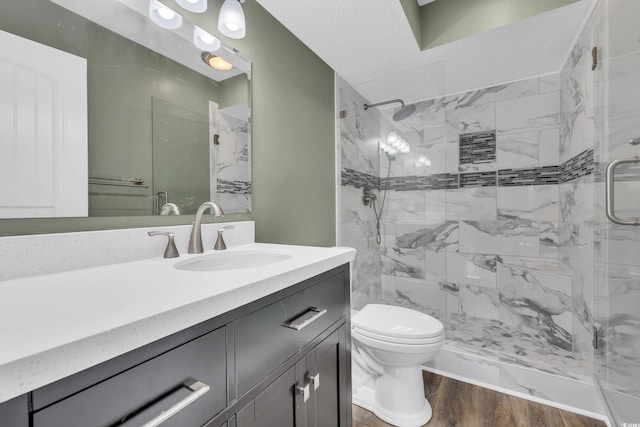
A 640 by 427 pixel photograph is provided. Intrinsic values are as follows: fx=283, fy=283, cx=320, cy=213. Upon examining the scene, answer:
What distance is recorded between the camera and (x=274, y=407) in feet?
2.38

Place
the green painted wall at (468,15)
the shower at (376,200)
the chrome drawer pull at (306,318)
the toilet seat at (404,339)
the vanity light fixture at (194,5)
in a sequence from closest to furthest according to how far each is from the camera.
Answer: the chrome drawer pull at (306,318), the vanity light fixture at (194,5), the toilet seat at (404,339), the green painted wall at (468,15), the shower at (376,200)

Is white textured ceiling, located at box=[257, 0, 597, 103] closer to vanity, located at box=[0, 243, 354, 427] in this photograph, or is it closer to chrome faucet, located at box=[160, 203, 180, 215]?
chrome faucet, located at box=[160, 203, 180, 215]

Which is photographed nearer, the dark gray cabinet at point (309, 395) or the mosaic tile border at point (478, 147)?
the dark gray cabinet at point (309, 395)

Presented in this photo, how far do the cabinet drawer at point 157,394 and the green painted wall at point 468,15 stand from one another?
2.13 m

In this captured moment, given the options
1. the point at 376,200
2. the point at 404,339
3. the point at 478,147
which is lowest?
the point at 404,339

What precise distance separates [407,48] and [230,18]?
1187 millimetres

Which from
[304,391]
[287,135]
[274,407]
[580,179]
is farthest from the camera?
[580,179]

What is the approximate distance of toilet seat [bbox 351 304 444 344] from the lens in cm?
149

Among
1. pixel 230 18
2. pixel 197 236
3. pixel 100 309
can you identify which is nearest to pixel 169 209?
pixel 197 236

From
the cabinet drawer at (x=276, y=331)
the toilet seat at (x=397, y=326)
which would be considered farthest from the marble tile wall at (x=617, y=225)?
the cabinet drawer at (x=276, y=331)

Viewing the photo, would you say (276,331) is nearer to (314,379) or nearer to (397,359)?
(314,379)

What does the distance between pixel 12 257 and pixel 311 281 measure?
0.78 metres

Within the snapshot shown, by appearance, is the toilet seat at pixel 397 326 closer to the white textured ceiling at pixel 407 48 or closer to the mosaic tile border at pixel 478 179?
the mosaic tile border at pixel 478 179

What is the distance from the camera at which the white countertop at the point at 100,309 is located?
1.16 ft
